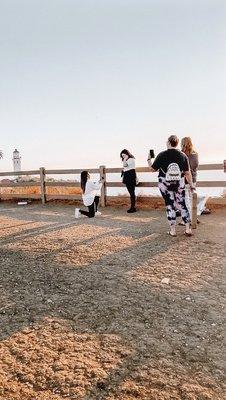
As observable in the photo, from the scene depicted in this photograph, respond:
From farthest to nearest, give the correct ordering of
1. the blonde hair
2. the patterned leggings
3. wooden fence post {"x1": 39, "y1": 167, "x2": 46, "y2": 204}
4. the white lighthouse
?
the white lighthouse < wooden fence post {"x1": 39, "y1": 167, "x2": 46, "y2": 204} < the blonde hair < the patterned leggings

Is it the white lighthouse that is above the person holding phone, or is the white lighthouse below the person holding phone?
above

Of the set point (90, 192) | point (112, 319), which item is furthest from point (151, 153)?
point (112, 319)

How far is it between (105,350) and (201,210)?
7.36m

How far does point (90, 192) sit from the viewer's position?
10.5 meters

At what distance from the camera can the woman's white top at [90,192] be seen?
34.2 feet

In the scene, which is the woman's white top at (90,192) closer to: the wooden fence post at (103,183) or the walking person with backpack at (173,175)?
the wooden fence post at (103,183)

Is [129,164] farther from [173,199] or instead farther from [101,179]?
[173,199]

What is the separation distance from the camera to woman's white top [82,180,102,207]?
10430 millimetres

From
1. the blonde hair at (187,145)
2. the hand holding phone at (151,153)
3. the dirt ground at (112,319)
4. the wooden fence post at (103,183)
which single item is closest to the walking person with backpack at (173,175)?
the dirt ground at (112,319)

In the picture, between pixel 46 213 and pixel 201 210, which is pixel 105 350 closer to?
pixel 201 210

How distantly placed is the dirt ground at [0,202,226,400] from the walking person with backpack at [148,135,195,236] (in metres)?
0.65

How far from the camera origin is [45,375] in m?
2.81

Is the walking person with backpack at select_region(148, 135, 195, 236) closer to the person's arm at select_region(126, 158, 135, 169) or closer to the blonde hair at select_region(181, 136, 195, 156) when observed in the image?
the blonde hair at select_region(181, 136, 195, 156)

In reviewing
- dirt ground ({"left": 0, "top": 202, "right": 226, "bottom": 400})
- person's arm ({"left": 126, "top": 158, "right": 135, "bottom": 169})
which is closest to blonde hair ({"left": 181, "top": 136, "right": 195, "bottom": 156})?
dirt ground ({"left": 0, "top": 202, "right": 226, "bottom": 400})
